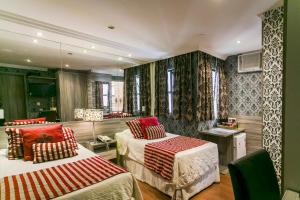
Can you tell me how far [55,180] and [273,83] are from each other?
270 centimetres

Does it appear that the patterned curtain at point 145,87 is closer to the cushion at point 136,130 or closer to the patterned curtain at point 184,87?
the patterned curtain at point 184,87

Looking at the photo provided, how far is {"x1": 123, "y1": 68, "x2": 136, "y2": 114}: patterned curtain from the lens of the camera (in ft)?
12.9

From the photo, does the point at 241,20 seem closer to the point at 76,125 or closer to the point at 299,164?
the point at 299,164

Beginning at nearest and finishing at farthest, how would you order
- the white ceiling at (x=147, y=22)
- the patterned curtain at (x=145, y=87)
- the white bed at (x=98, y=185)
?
the white bed at (x=98, y=185) → the white ceiling at (x=147, y=22) → the patterned curtain at (x=145, y=87)

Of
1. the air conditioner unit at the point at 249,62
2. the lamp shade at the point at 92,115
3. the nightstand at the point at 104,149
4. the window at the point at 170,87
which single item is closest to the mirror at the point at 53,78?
the lamp shade at the point at 92,115

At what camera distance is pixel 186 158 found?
2.24 metres

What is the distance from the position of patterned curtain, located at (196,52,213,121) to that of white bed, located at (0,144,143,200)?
2252 millimetres

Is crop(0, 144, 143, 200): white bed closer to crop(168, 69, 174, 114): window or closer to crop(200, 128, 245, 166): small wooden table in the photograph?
crop(200, 128, 245, 166): small wooden table

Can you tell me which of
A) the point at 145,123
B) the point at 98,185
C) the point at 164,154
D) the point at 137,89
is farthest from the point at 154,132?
the point at 98,185

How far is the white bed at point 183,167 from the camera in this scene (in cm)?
219

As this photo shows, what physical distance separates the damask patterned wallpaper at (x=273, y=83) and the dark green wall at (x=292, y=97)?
136cm

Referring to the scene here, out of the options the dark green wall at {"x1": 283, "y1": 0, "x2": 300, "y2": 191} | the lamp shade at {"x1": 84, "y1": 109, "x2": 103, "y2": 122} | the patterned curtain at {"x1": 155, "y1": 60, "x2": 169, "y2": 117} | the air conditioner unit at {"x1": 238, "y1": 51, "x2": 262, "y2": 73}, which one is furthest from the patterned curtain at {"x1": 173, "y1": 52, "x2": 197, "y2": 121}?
the dark green wall at {"x1": 283, "y1": 0, "x2": 300, "y2": 191}

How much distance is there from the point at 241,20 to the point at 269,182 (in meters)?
2.11

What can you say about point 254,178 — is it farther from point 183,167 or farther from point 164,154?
point 164,154
